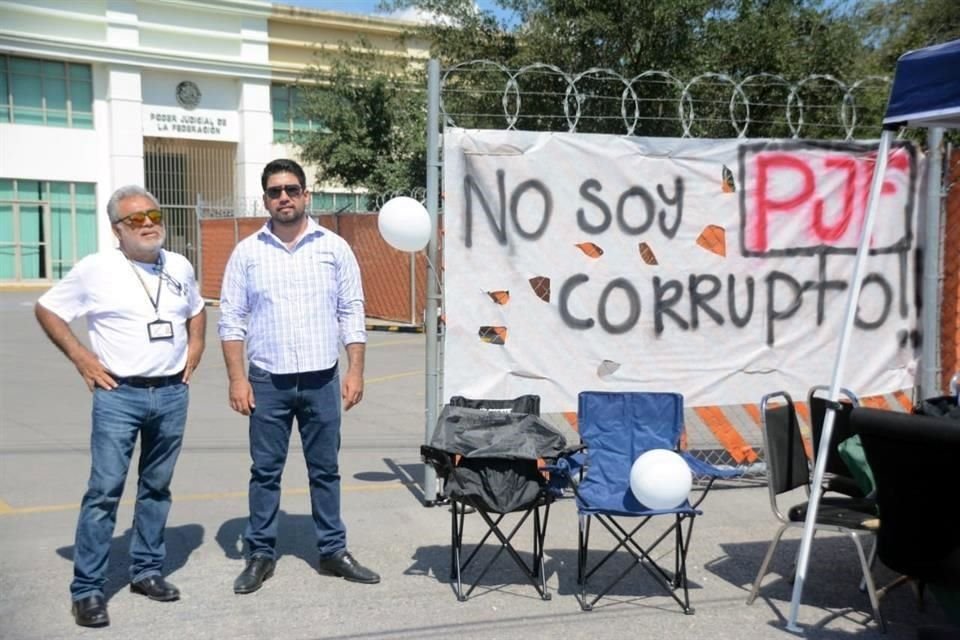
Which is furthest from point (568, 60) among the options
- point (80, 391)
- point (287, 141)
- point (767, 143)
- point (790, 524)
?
point (287, 141)

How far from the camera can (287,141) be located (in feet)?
108

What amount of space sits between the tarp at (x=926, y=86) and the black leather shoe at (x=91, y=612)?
4.21m

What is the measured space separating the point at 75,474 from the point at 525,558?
3669 mm

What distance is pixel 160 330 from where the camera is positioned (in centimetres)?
481

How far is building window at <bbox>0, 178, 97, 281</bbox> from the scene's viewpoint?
103ft

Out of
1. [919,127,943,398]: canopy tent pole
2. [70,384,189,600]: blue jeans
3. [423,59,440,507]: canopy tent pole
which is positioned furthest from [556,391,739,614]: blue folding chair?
[919,127,943,398]: canopy tent pole

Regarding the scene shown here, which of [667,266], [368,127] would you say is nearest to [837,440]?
[667,266]

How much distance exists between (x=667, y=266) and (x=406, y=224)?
1828 millimetres

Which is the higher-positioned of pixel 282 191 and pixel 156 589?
pixel 282 191

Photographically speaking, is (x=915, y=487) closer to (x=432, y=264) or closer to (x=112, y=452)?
(x=432, y=264)

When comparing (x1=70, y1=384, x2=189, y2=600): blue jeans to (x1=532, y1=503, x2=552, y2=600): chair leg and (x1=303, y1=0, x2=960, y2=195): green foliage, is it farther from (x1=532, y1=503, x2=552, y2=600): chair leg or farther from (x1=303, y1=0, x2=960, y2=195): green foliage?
(x1=303, y1=0, x2=960, y2=195): green foliage

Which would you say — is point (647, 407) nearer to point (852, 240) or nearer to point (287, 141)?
point (852, 240)

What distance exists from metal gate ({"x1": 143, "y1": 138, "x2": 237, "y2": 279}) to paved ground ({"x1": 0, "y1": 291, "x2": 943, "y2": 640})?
83.7ft

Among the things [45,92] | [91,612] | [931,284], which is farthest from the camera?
[45,92]
